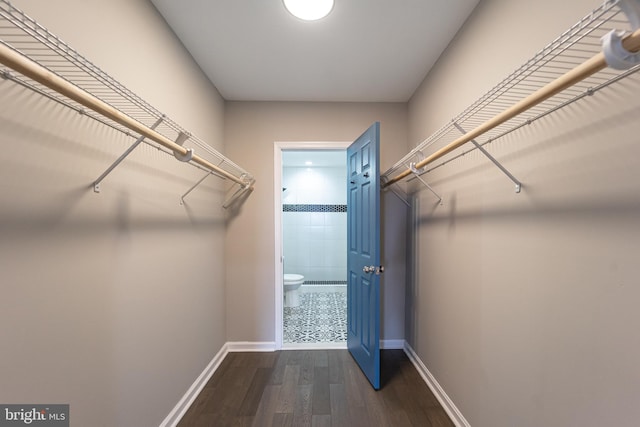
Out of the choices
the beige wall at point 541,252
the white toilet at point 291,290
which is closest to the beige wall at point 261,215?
the beige wall at point 541,252

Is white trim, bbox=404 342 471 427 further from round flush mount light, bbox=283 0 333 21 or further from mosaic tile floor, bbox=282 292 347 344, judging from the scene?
round flush mount light, bbox=283 0 333 21

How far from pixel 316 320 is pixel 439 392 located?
67.0 inches

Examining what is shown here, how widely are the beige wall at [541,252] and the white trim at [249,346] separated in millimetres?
1528

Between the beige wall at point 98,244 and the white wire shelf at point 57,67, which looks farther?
the beige wall at point 98,244

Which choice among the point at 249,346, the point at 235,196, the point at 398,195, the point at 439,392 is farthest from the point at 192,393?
→ the point at 398,195

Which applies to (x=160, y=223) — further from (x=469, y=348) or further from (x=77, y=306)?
(x=469, y=348)

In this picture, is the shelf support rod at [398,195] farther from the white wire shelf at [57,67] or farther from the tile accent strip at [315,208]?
the tile accent strip at [315,208]

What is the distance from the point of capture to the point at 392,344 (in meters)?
2.50

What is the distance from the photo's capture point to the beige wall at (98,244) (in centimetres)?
76

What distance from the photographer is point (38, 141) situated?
0.80 m

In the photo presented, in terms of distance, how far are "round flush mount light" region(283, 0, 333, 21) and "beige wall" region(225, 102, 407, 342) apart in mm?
1085


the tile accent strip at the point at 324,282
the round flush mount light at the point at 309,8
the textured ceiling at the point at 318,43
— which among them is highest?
the textured ceiling at the point at 318,43

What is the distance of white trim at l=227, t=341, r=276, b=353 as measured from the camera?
8.05 ft

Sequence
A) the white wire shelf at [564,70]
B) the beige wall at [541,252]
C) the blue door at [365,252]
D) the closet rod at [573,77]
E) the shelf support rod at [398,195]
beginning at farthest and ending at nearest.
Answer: the shelf support rod at [398,195] → the blue door at [365,252] → the beige wall at [541,252] → the white wire shelf at [564,70] → the closet rod at [573,77]
